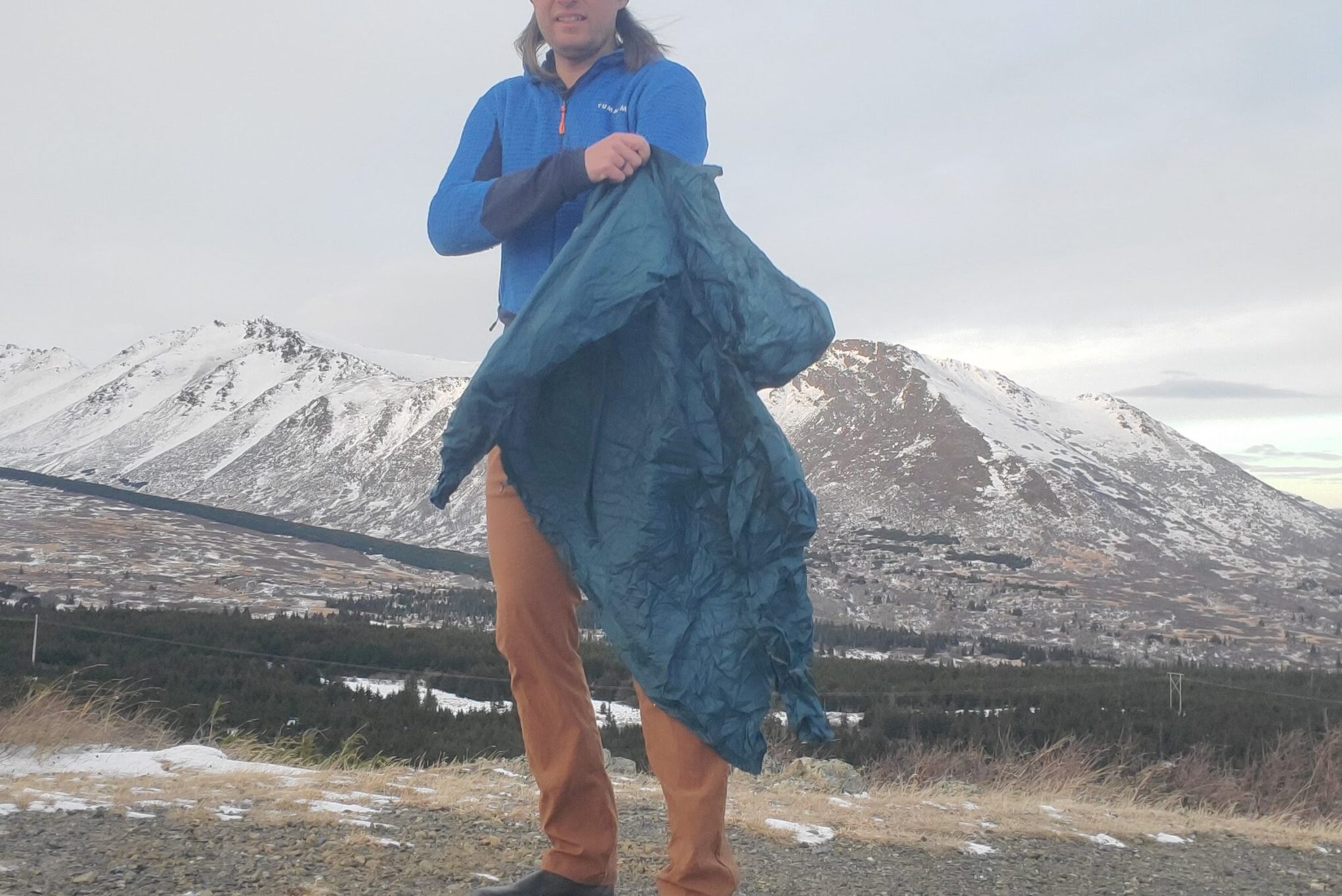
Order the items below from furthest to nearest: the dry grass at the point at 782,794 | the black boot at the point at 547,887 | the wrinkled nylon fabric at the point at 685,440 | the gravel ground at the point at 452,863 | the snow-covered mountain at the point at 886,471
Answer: the snow-covered mountain at the point at 886,471 → the dry grass at the point at 782,794 → the gravel ground at the point at 452,863 → the black boot at the point at 547,887 → the wrinkled nylon fabric at the point at 685,440

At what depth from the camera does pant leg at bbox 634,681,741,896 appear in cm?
180

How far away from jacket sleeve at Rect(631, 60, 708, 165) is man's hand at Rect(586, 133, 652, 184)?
0.38 feet

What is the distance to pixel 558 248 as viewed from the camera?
6.55 feet

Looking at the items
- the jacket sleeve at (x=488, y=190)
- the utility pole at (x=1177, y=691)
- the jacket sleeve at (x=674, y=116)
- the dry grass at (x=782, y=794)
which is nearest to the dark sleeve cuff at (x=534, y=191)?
the jacket sleeve at (x=488, y=190)

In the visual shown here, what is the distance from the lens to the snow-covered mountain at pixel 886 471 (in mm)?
71000

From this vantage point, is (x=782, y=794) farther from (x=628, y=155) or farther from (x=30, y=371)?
(x=30, y=371)

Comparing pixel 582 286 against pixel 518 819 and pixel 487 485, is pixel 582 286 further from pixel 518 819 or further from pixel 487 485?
pixel 518 819

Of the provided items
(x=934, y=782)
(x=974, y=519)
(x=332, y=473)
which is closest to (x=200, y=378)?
(x=332, y=473)

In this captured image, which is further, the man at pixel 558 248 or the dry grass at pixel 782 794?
the dry grass at pixel 782 794

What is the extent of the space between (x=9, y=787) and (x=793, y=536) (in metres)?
3.06

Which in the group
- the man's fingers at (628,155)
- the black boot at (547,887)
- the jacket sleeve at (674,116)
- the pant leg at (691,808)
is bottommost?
the black boot at (547,887)

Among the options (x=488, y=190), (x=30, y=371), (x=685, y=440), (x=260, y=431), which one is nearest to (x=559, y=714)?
(x=685, y=440)

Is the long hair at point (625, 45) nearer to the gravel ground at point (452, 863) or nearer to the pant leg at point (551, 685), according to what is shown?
the pant leg at point (551, 685)

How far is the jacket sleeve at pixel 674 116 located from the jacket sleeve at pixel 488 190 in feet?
0.63
